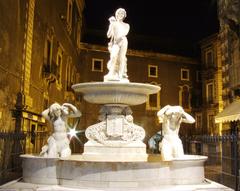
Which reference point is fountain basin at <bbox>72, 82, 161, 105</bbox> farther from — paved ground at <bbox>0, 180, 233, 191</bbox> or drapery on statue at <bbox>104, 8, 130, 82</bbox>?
paved ground at <bbox>0, 180, 233, 191</bbox>

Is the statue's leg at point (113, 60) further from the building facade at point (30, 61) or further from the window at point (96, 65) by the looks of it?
the window at point (96, 65)

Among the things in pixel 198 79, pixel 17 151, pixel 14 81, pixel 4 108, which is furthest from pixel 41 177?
pixel 198 79

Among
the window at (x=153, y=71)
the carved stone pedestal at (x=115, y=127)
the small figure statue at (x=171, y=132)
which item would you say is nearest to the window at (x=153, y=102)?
the window at (x=153, y=71)

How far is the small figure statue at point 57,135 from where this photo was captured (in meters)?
8.02

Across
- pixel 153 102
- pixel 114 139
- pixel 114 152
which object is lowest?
pixel 114 152

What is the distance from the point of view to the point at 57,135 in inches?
321

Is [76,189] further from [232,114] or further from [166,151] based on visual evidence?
[232,114]

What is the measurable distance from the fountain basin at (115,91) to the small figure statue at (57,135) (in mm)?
646

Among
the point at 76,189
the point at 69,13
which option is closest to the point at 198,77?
the point at 69,13

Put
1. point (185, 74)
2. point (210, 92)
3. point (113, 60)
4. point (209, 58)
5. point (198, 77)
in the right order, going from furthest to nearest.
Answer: point (198, 77), point (185, 74), point (209, 58), point (210, 92), point (113, 60)

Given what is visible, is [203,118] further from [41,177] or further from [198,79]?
[41,177]

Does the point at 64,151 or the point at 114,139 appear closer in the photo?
the point at 64,151

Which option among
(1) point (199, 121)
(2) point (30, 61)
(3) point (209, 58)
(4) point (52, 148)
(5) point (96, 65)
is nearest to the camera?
(4) point (52, 148)

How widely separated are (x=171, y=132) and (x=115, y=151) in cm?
146
